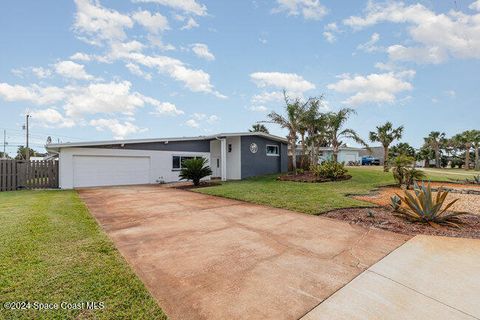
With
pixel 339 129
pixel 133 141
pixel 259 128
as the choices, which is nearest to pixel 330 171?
pixel 339 129

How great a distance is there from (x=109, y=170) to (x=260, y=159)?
11138 millimetres

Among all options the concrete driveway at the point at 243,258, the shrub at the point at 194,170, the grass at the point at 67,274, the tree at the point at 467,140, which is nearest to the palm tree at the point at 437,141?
the tree at the point at 467,140

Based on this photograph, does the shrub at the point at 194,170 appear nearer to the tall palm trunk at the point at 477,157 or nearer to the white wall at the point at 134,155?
the white wall at the point at 134,155

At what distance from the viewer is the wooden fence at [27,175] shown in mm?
13125

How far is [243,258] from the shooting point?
3.65 metres

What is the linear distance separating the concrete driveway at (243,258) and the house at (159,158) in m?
10.4

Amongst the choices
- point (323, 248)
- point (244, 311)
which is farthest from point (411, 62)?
point (244, 311)

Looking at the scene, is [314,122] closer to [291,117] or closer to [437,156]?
A: [291,117]

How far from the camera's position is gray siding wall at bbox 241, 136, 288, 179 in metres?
18.8

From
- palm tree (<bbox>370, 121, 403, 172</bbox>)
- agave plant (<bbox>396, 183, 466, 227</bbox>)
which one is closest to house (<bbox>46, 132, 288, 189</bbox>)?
agave plant (<bbox>396, 183, 466, 227</bbox>)

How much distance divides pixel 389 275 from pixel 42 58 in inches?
678

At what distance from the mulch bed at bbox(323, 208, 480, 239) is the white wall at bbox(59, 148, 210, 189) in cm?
1421

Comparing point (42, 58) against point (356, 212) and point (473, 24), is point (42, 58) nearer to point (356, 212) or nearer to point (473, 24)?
point (356, 212)

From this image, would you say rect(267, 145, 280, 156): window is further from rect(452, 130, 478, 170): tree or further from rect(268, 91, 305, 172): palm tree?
rect(452, 130, 478, 170): tree
